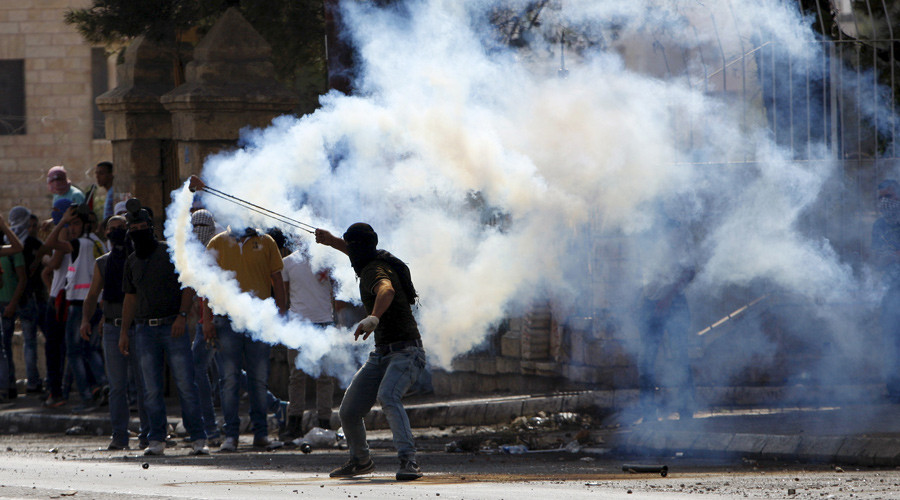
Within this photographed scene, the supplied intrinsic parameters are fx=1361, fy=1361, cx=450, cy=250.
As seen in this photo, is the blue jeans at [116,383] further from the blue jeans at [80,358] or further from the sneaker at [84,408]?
the sneaker at [84,408]

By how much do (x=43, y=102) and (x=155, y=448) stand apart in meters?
19.8

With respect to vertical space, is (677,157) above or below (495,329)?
above

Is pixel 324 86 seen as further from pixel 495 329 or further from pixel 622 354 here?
pixel 622 354

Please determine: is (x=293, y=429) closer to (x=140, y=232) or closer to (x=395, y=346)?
(x=140, y=232)

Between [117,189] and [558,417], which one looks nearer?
[558,417]

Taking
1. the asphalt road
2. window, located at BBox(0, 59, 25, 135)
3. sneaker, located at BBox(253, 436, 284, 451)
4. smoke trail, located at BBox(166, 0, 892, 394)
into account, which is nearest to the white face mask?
smoke trail, located at BBox(166, 0, 892, 394)

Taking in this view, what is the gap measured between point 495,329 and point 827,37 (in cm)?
395

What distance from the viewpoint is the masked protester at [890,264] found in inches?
426

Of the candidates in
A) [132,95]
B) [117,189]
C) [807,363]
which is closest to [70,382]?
[117,189]

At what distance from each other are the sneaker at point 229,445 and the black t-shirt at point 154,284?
1.06 meters

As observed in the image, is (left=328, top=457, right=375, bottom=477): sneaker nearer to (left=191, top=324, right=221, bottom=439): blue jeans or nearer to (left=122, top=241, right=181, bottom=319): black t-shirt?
(left=122, top=241, right=181, bottom=319): black t-shirt

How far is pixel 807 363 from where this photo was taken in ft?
37.6

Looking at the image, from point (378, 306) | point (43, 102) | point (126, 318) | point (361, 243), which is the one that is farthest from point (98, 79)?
point (378, 306)

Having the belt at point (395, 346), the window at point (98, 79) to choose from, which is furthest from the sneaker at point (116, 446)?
the window at point (98, 79)
